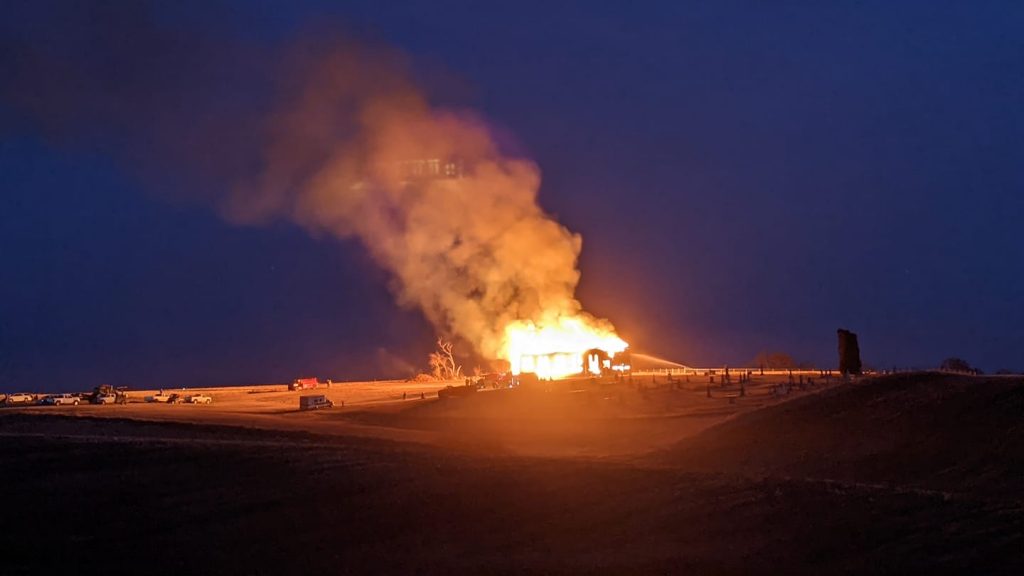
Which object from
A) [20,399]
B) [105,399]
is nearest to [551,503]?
[105,399]

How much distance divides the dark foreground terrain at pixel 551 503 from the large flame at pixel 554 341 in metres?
37.5

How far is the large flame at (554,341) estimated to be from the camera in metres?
64.6

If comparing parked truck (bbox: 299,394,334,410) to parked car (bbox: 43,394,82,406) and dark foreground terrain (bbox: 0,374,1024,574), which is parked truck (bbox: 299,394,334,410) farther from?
dark foreground terrain (bbox: 0,374,1024,574)

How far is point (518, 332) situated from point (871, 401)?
4348 centimetres

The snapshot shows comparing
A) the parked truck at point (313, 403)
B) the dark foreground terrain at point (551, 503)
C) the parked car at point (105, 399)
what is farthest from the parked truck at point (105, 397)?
the dark foreground terrain at point (551, 503)

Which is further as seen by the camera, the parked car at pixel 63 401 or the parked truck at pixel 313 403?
the parked car at pixel 63 401

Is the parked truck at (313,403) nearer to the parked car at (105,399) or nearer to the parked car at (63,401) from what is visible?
the parked car at (105,399)

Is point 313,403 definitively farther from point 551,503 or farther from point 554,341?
point 551,503

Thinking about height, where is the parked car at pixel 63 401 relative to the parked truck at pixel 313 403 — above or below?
above

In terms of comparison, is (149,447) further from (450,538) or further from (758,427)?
(758,427)

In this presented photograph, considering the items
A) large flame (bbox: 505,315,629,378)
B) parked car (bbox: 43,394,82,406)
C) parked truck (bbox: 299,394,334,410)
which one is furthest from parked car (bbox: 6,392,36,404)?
large flame (bbox: 505,315,629,378)

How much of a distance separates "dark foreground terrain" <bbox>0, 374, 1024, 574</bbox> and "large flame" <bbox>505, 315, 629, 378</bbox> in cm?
3754

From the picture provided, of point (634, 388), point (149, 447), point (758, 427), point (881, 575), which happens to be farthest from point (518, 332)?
point (881, 575)

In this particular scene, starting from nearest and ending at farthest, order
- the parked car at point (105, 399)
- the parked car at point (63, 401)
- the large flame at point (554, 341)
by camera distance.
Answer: the parked car at point (63, 401), the parked car at point (105, 399), the large flame at point (554, 341)
